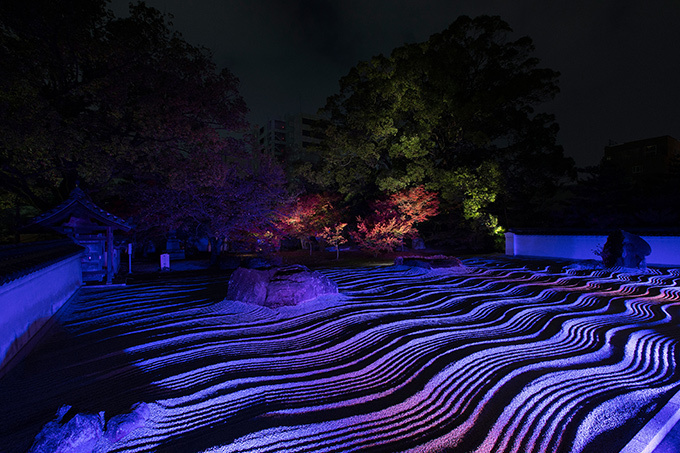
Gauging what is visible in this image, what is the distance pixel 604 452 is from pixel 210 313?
18.7 ft

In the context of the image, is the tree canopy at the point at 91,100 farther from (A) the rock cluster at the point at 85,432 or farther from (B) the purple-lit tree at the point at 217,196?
(A) the rock cluster at the point at 85,432

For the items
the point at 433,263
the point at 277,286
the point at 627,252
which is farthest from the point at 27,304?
the point at 627,252

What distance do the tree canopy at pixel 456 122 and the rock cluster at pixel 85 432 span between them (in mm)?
15120

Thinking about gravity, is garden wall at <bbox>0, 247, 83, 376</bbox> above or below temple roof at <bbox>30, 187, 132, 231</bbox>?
below

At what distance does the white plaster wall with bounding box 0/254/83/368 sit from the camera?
11.9 ft

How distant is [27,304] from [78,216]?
16.0ft

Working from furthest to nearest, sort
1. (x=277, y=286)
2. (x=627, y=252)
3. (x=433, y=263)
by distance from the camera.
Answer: (x=433, y=263), (x=627, y=252), (x=277, y=286)

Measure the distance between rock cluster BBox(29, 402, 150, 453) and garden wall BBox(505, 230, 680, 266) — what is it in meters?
15.3

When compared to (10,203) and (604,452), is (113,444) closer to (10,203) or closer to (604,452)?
(604,452)

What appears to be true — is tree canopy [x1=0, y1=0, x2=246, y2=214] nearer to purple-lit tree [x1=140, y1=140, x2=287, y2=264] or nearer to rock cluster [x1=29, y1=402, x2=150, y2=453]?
purple-lit tree [x1=140, y1=140, x2=287, y2=264]

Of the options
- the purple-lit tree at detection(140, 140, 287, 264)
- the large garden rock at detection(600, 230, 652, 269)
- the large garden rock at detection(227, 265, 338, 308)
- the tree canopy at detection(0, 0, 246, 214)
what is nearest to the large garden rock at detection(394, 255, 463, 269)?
the large garden rock at detection(227, 265, 338, 308)

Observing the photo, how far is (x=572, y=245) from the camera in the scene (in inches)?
520

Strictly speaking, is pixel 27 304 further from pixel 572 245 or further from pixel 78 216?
pixel 572 245

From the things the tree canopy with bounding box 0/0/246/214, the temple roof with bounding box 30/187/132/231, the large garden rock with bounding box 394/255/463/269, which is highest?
the tree canopy with bounding box 0/0/246/214
